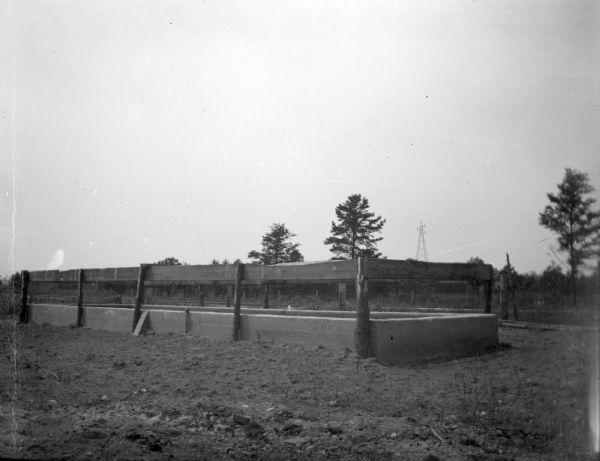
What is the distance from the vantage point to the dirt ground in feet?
13.0

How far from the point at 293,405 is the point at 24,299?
43.1ft

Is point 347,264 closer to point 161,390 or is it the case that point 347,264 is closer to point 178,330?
point 161,390

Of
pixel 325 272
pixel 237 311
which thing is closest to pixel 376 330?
pixel 325 272

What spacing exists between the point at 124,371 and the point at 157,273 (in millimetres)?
4192

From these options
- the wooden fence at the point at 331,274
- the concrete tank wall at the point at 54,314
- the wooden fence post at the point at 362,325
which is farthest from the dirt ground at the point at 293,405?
the concrete tank wall at the point at 54,314

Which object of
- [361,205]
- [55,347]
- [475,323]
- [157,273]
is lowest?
[55,347]

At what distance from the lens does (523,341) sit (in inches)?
367

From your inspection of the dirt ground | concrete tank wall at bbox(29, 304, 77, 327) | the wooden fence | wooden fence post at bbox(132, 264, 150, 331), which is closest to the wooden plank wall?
the wooden fence

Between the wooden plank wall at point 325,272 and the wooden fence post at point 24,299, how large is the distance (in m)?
5.12

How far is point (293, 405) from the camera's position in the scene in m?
5.21

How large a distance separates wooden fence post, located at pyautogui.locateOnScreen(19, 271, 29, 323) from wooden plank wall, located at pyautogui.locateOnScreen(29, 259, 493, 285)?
5.12 meters

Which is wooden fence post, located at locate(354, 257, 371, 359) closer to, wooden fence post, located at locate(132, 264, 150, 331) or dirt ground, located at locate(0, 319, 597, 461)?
dirt ground, located at locate(0, 319, 597, 461)

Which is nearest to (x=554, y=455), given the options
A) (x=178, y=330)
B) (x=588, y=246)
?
(x=588, y=246)

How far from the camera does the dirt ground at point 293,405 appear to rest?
3.97 m
